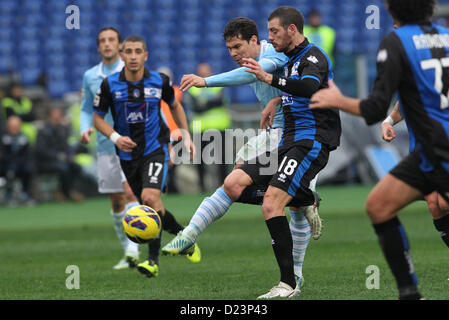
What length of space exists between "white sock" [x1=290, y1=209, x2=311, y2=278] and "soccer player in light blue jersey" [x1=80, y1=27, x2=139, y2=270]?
8.30ft

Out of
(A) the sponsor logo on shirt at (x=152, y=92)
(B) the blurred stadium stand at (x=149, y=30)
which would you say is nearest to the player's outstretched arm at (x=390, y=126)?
(A) the sponsor logo on shirt at (x=152, y=92)

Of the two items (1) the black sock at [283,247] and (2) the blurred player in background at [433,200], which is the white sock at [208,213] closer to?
(1) the black sock at [283,247]

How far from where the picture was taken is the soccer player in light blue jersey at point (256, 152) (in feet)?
21.3

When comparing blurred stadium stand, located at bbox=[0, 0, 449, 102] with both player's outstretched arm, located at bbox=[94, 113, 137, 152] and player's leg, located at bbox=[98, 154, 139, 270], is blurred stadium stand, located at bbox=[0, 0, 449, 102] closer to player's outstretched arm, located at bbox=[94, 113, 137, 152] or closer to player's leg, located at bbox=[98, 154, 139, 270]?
player's leg, located at bbox=[98, 154, 139, 270]

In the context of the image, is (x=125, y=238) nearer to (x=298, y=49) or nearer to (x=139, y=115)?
(x=139, y=115)

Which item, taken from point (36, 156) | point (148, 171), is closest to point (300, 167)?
point (148, 171)

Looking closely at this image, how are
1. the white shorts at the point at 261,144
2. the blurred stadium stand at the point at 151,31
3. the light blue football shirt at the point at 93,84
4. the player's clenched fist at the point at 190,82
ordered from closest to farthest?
the player's clenched fist at the point at 190,82 < the white shorts at the point at 261,144 < the light blue football shirt at the point at 93,84 < the blurred stadium stand at the point at 151,31

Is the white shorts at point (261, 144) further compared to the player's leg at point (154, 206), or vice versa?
the player's leg at point (154, 206)

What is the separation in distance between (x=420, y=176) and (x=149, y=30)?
1797cm

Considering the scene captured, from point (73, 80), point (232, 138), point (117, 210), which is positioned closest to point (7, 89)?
point (73, 80)

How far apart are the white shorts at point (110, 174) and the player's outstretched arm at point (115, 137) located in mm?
1105

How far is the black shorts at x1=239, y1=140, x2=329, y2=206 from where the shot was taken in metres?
6.12

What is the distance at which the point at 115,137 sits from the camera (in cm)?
781
